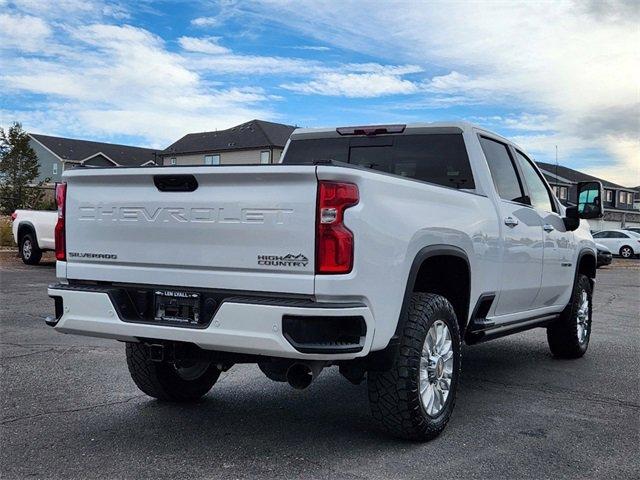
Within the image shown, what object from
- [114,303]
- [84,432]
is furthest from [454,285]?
[84,432]

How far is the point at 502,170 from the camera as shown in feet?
19.4

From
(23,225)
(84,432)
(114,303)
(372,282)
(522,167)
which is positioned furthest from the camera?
(23,225)

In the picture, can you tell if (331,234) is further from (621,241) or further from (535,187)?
(621,241)

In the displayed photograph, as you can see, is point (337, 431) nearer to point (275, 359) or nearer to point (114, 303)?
point (275, 359)

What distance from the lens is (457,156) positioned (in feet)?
18.2

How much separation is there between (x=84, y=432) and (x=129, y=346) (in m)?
0.72

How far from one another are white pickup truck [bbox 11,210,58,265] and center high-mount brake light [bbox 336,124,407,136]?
41.3 ft

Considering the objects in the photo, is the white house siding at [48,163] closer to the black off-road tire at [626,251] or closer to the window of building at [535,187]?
the black off-road tire at [626,251]

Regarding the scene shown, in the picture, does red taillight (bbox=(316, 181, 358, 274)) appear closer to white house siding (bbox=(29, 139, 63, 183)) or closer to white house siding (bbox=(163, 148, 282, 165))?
white house siding (bbox=(163, 148, 282, 165))

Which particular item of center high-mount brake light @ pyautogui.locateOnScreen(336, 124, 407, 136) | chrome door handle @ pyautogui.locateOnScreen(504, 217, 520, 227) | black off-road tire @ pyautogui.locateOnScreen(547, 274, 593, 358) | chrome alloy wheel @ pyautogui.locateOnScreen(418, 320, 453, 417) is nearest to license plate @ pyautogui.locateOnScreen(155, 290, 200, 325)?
chrome alloy wheel @ pyautogui.locateOnScreen(418, 320, 453, 417)

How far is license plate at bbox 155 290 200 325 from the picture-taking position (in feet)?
13.0

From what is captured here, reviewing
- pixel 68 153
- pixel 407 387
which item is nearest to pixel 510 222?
pixel 407 387

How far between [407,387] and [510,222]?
2056mm

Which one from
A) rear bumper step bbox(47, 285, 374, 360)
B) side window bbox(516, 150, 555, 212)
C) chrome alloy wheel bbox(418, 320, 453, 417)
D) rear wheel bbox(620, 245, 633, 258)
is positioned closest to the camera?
rear bumper step bbox(47, 285, 374, 360)
